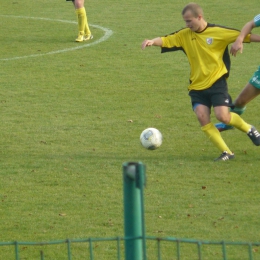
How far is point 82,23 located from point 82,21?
0.13 metres

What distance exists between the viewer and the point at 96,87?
13.3 meters

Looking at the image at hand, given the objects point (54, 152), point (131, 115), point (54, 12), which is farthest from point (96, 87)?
point (54, 12)

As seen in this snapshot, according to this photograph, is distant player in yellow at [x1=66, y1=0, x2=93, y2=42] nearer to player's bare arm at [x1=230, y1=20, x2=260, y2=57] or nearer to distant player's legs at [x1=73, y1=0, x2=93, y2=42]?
distant player's legs at [x1=73, y1=0, x2=93, y2=42]

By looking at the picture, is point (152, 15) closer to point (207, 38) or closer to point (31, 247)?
point (207, 38)

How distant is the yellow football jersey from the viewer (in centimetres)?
886

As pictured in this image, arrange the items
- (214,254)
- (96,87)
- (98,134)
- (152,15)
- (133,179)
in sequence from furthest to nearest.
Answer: (152,15), (96,87), (98,134), (214,254), (133,179)

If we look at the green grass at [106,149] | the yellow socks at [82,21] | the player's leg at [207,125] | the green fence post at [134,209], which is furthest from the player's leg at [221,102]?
the yellow socks at [82,21]

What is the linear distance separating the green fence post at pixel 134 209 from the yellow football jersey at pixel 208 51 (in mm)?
5176

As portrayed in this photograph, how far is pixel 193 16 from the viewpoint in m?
8.73

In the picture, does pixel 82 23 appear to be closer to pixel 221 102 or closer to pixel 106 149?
pixel 106 149

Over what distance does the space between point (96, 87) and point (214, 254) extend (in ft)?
24.2

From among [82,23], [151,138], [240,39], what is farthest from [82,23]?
[240,39]

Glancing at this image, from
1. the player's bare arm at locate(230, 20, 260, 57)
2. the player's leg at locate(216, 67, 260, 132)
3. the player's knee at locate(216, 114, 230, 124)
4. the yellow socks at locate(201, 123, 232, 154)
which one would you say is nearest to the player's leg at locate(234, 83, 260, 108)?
the player's leg at locate(216, 67, 260, 132)

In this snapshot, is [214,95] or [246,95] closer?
[214,95]
